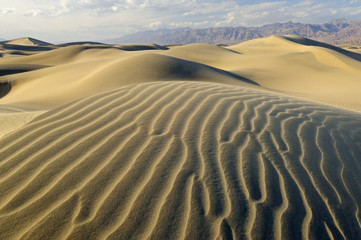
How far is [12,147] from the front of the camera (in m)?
2.39

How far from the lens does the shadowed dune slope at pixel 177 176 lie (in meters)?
1.68

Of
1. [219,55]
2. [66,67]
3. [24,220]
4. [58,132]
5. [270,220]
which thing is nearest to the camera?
[24,220]

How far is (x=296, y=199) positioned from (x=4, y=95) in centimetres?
1414

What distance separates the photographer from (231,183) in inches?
79.7

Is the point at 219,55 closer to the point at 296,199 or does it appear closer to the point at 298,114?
the point at 298,114

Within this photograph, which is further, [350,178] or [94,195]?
[350,178]

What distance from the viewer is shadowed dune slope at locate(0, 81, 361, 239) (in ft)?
5.50

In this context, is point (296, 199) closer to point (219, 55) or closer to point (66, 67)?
Answer: point (66, 67)

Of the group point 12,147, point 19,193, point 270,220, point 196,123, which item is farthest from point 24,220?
point 196,123

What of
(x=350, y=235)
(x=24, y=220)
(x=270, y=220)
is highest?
(x=24, y=220)

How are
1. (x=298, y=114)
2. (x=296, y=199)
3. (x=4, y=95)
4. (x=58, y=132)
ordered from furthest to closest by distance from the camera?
(x=4, y=95), (x=298, y=114), (x=58, y=132), (x=296, y=199)

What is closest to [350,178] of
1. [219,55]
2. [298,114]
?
[298,114]

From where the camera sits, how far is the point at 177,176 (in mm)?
2043

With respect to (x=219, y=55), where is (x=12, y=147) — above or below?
above
